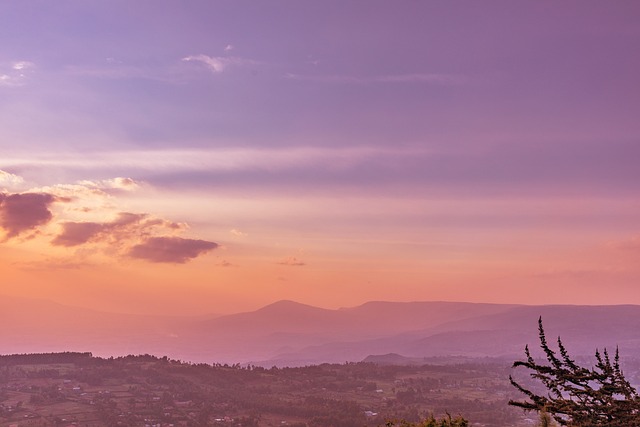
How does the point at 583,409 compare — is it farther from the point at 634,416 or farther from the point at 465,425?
the point at 465,425

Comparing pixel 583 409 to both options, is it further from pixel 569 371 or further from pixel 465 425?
pixel 465 425

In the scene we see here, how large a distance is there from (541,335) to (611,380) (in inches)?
68.9

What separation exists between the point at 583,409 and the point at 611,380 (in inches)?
32.2

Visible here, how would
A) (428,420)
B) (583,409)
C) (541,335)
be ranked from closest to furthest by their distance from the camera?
(541,335)
(583,409)
(428,420)

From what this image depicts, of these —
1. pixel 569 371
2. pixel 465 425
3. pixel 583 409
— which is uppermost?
pixel 569 371

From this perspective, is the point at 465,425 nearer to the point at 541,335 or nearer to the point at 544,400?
the point at 544,400

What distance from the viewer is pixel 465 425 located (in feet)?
58.1

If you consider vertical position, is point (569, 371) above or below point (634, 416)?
above

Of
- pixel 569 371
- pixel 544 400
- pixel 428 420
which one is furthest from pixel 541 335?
pixel 428 420

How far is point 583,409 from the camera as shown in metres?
11.3

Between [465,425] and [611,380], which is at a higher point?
[611,380]

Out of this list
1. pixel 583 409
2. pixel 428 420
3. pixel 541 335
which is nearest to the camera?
pixel 541 335

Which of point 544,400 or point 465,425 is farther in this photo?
point 465,425

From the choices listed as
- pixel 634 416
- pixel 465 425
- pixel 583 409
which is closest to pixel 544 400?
pixel 583 409
